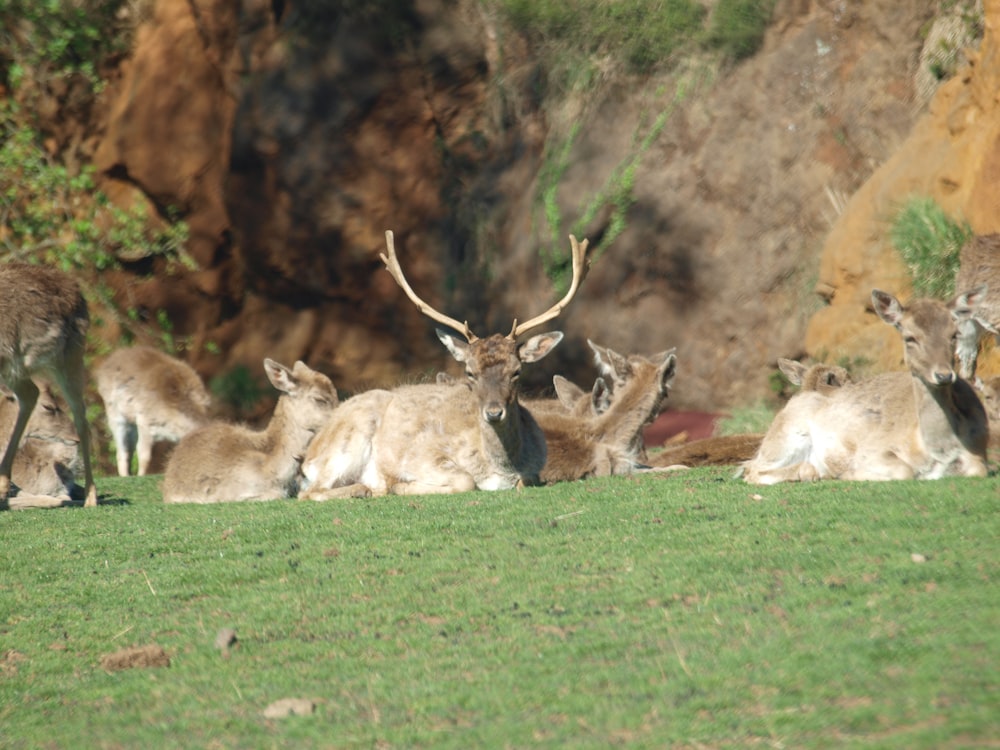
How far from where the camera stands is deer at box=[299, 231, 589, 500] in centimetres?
1060

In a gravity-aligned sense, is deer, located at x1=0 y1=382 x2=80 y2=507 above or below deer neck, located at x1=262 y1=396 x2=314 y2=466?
below

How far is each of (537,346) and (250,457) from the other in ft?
8.88

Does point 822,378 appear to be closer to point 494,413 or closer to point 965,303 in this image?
point 965,303

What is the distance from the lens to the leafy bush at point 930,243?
14953mm

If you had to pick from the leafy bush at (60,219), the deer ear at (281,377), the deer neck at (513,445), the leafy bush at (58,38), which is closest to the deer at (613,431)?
the deer neck at (513,445)

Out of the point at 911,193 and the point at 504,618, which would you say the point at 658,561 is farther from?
the point at 911,193

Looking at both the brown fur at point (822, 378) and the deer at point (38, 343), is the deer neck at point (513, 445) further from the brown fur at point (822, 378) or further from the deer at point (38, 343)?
the deer at point (38, 343)

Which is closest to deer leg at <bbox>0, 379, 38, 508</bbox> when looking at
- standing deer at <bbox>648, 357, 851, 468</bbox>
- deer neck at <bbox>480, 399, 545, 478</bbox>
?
deer neck at <bbox>480, 399, 545, 478</bbox>

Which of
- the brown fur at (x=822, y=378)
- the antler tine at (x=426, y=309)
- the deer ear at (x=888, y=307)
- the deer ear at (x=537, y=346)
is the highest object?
the deer ear at (x=888, y=307)

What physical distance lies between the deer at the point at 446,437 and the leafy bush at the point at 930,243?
540 cm

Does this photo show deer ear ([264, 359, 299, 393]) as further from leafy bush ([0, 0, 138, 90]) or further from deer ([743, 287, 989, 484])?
leafy bush ([0, 0, 138, 90])

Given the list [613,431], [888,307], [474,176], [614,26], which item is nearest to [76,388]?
[613,431]

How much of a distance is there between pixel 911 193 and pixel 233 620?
36.7 feet

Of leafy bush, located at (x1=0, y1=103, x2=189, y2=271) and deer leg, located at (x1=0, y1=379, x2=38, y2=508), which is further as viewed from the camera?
leafy bush, located at (x1=0, y1=103, x2=189, y2=271)
